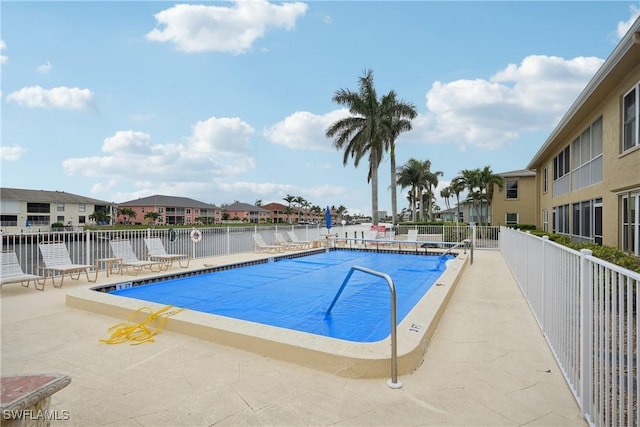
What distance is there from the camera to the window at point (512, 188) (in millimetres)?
28312

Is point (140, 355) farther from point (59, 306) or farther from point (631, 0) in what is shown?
point (631, 0)

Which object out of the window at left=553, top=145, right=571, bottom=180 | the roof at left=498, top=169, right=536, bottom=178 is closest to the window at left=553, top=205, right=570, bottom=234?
the window at left=553, top=145, right=571, bottom=180

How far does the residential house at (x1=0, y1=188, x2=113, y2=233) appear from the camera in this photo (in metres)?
51.0

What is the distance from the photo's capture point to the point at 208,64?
14.6 metres

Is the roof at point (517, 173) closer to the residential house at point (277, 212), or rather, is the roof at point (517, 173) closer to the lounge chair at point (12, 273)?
the lounge chair at point (12, 273)

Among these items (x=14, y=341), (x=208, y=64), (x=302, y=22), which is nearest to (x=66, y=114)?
(x=208, y=64)

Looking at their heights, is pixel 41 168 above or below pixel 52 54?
below

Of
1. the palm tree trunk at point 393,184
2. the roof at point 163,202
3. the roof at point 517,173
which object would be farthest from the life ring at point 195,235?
the roof at point 163,202

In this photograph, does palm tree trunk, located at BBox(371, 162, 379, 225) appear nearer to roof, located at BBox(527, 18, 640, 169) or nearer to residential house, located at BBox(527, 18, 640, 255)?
residential house, located at BBox(527, 18, 640, 255)

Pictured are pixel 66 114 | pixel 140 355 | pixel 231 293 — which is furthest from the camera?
pixel 66 114

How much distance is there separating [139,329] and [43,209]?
65236 millimetres

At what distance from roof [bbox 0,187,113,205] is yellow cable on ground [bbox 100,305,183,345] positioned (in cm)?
6248

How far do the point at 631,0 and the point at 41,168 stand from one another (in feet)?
83.8

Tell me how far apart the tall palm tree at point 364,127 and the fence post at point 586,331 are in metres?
22.7
